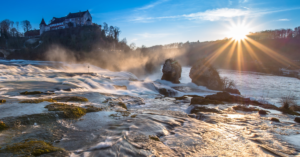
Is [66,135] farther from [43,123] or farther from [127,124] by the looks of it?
[127,124]

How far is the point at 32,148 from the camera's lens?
4.69m

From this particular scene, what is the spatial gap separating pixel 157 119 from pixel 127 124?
207 cm

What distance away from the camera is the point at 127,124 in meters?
7.80

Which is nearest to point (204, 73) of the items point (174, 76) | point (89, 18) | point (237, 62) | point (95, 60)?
point (174, 76)

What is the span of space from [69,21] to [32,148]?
115883mm

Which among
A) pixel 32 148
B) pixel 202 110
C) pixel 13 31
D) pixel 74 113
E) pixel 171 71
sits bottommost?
pixel 202 110

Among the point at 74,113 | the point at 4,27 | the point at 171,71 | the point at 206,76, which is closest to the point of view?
the point at 74,113

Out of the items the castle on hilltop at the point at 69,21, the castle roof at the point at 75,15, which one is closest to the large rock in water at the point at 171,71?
the castle on hilltop at the point at 69,21

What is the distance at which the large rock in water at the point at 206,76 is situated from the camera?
34562 mm

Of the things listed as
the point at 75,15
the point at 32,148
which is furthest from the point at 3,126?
the point at 75,15

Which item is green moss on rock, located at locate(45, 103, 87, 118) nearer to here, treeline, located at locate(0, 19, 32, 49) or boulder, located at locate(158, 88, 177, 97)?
boulder, located at locate(158, 88, 177, 97)

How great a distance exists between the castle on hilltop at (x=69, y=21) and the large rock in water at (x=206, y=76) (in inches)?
3464

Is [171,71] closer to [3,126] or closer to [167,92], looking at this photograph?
[167,92]

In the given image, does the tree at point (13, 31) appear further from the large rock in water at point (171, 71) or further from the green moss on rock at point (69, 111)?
the green moss on rock at point (69, 111)
